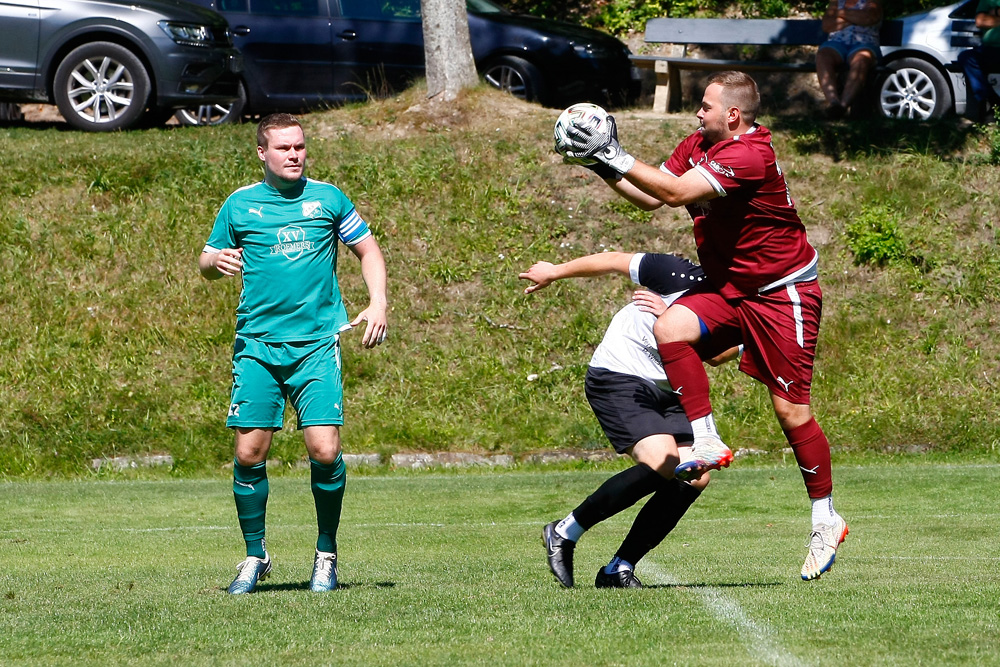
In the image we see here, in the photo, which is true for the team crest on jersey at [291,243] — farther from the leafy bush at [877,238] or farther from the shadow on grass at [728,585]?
the leafy bush at [877,238]

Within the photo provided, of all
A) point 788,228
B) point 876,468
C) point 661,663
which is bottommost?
point 876,468

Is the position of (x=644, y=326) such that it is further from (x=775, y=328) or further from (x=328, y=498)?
(x=328, y=498)

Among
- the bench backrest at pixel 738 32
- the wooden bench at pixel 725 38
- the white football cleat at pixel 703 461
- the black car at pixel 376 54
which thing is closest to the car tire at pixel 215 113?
the black car at pixel 376 54

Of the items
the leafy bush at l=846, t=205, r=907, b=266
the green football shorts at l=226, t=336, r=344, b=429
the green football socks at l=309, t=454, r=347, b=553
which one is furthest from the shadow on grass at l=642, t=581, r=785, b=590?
the leafy bush at l=846, t=205, r=907, b=266

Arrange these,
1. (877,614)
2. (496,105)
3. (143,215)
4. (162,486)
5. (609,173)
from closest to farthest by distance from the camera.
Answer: (877,614)
(609,173)
(162,486)
(143,215)
(496,105)

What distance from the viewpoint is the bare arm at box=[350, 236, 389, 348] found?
19.5 feet

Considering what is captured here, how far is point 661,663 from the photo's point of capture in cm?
422

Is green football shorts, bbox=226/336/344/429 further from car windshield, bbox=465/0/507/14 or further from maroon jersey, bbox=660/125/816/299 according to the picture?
car windshield, bbox=465/0/507/14

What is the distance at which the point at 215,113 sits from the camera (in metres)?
18.7

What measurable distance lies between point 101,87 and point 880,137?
9.91 meters

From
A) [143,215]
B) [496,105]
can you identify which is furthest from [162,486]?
[496,105]

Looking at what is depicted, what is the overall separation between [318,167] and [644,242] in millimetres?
4136

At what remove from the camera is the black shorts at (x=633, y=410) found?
627 cm

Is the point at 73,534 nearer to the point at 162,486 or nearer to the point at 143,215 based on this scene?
the point at 162,486
